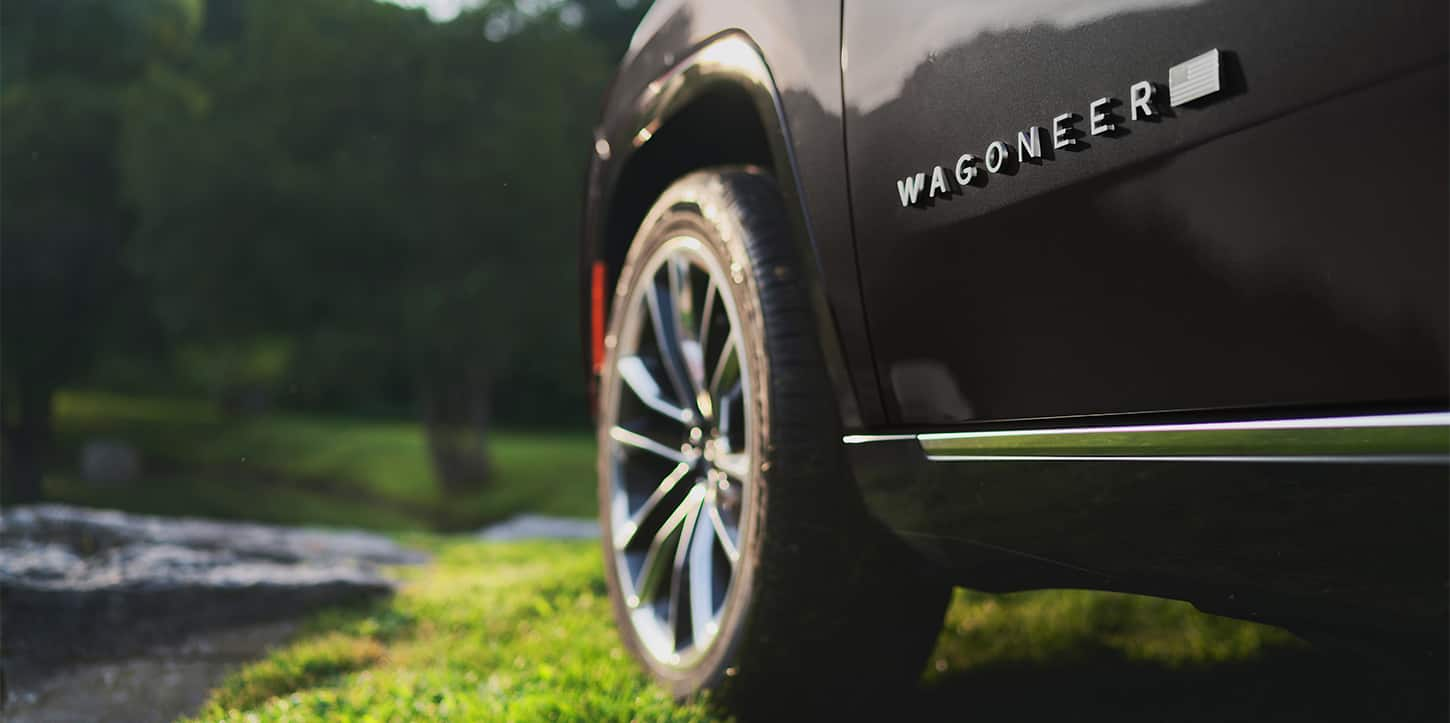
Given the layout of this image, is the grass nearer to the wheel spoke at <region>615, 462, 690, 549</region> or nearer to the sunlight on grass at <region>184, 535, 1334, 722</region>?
the sunlight on grass at <region>184, 535, 1334, 722</region>

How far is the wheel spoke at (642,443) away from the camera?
2486 millimetres

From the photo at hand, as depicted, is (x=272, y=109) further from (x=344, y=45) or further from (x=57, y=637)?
(x=57, y=637)

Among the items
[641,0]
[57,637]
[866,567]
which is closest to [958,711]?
[866,567]

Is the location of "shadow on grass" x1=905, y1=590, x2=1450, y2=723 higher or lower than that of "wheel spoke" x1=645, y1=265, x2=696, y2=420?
lower

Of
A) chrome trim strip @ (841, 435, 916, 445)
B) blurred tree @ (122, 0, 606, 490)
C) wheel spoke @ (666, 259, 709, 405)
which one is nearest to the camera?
chrome trim strip @ (841, 435, 916, 445)

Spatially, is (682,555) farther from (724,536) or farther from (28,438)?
(28,438)

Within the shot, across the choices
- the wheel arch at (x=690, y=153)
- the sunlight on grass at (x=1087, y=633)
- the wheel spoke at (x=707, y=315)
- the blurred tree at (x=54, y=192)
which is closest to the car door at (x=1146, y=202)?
the wheel arch at (x=690, y=153)

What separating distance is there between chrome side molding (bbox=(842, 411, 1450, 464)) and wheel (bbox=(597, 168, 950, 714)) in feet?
1.19

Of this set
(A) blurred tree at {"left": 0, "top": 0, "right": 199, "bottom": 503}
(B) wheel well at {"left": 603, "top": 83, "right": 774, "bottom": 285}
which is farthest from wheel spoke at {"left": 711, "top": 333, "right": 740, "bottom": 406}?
(A) blurred tree at {"left": 0, "top": 0, "right": 199, "bottom": 503}

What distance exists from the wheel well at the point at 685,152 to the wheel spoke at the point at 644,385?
412mm

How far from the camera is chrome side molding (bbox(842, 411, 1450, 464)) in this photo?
40.0 inches

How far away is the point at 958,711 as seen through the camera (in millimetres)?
2346

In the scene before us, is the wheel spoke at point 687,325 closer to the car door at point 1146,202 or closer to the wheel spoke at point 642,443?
the wheel spoke at point 642,443

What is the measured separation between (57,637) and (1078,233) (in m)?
2.93
